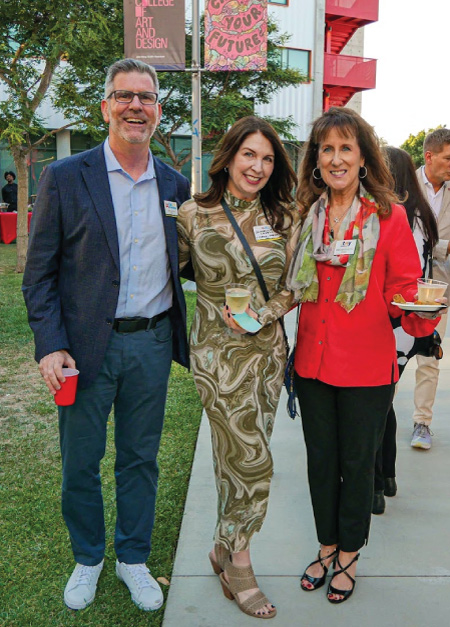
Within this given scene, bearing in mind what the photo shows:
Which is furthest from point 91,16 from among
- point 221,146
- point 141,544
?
point 141,544

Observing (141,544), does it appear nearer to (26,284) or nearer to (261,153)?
(26,284)

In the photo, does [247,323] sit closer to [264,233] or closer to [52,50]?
[264,233]

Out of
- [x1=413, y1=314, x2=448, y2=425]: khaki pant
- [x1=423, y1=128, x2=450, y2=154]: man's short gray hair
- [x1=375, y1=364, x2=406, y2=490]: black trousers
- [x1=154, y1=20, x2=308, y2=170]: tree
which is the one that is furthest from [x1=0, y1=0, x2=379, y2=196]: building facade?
[x1=375, y1=364, x2=406, y2=490]: black trousers

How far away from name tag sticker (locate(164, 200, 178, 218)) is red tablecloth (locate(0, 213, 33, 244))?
17.5m

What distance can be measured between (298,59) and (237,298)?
27739mm

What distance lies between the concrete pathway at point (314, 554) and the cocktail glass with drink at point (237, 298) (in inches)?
51.8

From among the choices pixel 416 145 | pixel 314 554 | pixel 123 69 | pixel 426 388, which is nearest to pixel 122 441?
pixel 314 554

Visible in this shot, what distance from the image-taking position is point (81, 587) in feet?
9.65

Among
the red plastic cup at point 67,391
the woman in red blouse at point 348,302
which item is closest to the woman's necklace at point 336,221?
the woman in red blouse at point 348,302

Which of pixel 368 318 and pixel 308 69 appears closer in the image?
pixel 368 318

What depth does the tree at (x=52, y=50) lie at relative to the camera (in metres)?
10.7

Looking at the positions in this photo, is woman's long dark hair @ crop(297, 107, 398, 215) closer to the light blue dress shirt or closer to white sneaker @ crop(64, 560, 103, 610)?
the light blue dress shirt

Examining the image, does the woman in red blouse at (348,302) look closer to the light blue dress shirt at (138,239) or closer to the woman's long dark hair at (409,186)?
the light blue dress shirt at (138,239)

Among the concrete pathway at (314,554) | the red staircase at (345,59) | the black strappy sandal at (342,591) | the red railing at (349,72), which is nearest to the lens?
the concrete pathway at (314,554)
